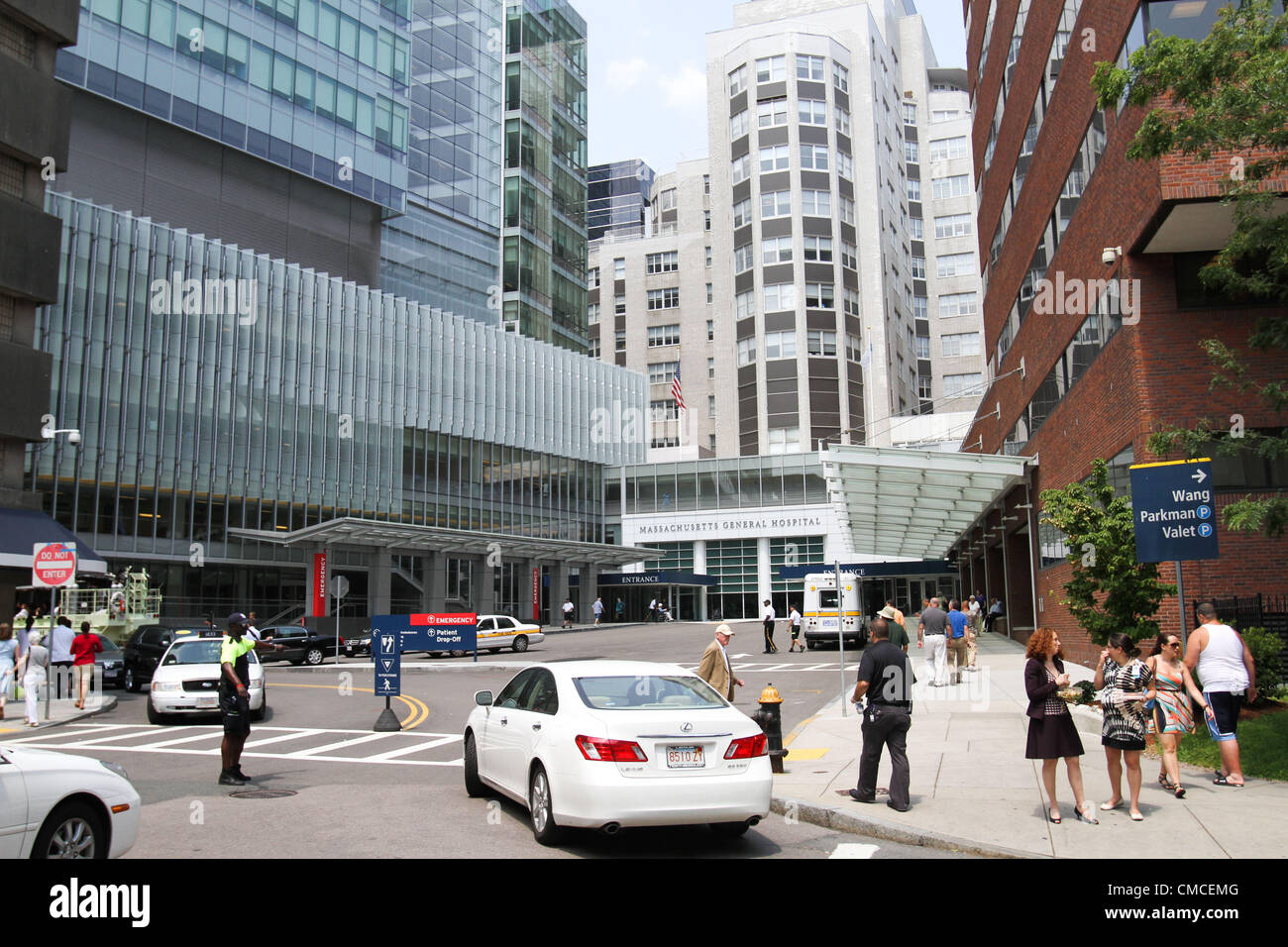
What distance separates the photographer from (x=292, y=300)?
53.2m

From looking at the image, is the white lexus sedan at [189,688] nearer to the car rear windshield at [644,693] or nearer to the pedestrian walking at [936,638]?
the car rear windshield at [644,693]

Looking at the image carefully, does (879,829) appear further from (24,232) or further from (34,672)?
(24,232)

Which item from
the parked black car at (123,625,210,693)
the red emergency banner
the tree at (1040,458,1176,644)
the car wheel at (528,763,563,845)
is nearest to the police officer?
the car wheel at (528,763,563,845)

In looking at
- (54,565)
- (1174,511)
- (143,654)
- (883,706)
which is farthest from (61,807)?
(143,654)

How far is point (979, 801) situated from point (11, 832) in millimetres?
7952

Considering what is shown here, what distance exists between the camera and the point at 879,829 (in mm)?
8648

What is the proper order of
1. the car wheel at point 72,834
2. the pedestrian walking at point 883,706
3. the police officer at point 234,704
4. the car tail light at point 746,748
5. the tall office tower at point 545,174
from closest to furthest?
the car wheel at point 72,834 < the car tail light at point 746,748 < the pedestrian walking at point 883,706 < the police officer at point 234,704 < the tall office tower at point 545,174

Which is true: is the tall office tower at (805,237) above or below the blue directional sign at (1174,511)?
above

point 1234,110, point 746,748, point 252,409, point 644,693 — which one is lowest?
point 746,748

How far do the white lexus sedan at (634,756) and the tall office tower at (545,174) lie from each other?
69.0 metres

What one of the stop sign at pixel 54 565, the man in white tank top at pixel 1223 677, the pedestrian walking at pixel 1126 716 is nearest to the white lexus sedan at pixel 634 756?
the pedestrian walking at pixel 1126 716

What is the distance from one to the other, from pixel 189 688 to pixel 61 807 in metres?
12.5

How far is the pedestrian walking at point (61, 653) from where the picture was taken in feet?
66.9

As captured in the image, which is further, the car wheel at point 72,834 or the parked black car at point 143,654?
the parked black car at point 143,654
